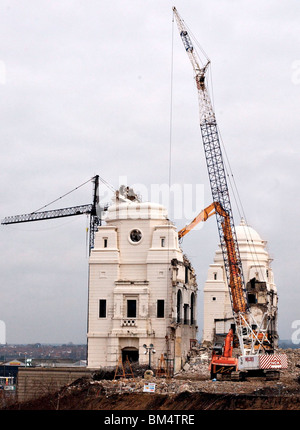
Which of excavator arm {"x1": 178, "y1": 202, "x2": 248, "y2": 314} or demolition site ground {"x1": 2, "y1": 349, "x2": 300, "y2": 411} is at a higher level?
excavator arm {"x1": 178, "y1": 202, "x2": 248, "y2": 314}

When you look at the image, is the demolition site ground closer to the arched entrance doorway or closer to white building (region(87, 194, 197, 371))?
the arched entrance doorway

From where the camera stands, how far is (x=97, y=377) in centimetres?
9412

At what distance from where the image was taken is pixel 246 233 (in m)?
130

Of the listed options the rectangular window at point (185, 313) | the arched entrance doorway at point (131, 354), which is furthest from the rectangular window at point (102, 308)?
the rectangular window at point (185, 313)

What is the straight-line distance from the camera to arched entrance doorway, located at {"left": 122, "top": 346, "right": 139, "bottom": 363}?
319ft

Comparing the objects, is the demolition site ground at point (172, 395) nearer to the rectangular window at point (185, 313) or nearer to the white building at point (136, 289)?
the white building at point (136, 289)

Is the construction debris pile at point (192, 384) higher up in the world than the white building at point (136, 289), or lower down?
lower down

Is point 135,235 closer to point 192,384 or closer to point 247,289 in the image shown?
point 192,384

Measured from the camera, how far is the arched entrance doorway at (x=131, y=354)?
9738 cm

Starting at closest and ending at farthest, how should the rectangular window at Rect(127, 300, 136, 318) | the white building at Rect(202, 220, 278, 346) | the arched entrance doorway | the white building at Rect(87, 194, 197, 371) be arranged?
1. the white building at Rect(87, 194, 197, 371)
2. the arched entrance doorway
3. the rectangular window at Rect(127, 300, 136, 318)
4. the white building at Rect(202, 220, 278, 346)

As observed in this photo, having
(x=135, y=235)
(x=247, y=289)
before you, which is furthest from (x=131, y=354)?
(x=247, y=289)

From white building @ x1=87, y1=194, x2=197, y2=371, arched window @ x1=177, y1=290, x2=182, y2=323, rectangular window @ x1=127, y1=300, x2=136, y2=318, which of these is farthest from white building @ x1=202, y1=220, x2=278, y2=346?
rectangular window @ x1=127, y1=300, x2=136, y2=318

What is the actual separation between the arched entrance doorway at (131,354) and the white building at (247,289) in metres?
24.2
